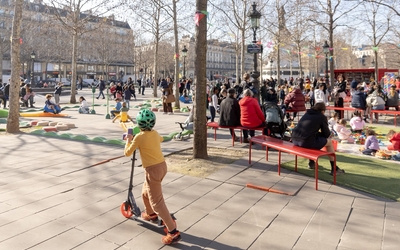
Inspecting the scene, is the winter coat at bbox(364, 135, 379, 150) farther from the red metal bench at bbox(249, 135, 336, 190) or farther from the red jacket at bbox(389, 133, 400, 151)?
the red metal bench at bbox(249, 135, 336, 190)

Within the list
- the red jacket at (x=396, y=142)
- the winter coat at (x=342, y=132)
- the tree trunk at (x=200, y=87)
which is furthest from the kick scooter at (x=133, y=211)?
the winter coat at (x=342, y=132)

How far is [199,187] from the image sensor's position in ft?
18.6

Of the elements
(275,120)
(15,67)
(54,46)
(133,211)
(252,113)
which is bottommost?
(133,211)

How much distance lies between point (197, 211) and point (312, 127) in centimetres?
281

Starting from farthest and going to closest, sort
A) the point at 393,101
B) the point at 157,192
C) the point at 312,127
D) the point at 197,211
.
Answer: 1. the point at 393,101
2. the point at 312,127
3. the point at 197,211
4. the point at 157,192

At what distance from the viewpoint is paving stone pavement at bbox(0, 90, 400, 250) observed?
150 inches

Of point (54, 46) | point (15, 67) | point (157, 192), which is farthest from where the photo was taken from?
point (54, 46)

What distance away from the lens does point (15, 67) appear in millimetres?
10836

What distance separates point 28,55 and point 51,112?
45.2 m

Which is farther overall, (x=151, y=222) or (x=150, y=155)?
(x=151, y=222)

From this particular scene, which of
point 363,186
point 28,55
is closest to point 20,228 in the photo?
point 363,186

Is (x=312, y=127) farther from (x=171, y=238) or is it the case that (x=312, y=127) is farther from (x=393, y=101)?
(x=393, y=101)

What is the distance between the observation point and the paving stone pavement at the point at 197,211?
3.81 meters

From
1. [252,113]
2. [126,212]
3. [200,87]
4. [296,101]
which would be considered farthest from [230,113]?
[126,212]
